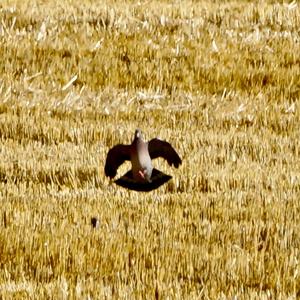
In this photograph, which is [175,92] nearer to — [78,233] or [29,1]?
[29,1]

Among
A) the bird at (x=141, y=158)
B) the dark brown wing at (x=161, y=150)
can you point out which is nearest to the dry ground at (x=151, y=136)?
the bird at (x=141, y=158)

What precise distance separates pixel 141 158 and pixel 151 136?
3.52 meters

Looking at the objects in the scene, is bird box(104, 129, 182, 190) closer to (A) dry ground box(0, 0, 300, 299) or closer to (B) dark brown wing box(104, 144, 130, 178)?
(B) dark brown wing box(104, 144, 130, 178)

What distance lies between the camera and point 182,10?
15062mm

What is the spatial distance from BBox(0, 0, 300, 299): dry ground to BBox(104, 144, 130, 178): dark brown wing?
0.34m

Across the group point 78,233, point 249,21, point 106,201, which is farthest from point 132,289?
point 249,21

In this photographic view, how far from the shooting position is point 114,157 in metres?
6.92

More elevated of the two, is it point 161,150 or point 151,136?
point 151,136

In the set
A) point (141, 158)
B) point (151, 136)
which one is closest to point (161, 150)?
point (141, 158)

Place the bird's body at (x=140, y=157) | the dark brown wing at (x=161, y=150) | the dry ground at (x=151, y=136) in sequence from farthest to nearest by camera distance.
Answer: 1. the dark brown wing at (x=161, y=150)
2. the bird's body at (x=140, y=157)
3. the dry ground at (x=151, y=136)

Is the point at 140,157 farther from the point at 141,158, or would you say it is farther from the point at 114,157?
the point at 114,157

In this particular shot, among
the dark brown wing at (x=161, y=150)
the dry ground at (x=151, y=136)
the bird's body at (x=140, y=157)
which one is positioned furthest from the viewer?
the dark brown wing at (x=161, y=150)

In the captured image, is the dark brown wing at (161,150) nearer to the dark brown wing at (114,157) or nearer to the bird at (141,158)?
the bird at (141,158)

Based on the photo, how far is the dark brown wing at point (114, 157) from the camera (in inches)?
269
